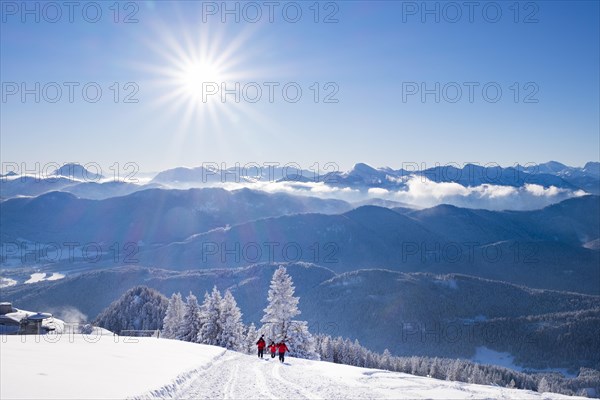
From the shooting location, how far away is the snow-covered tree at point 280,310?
54.3 metres

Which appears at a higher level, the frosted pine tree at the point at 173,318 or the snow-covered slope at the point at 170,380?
the snow-covered slope at the point at 170,380

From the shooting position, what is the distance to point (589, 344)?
19875 cm

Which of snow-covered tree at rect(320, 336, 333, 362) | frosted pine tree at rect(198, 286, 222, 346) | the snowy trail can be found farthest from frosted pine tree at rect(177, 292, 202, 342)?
the snowy trail

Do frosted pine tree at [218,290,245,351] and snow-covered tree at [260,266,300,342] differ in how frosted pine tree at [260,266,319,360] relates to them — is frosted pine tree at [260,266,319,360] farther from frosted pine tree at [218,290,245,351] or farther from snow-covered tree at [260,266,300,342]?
frosted pine tree at [218,290,245,351]

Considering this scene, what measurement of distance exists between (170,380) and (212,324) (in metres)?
42.1

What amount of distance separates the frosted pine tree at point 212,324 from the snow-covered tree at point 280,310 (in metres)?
7.84

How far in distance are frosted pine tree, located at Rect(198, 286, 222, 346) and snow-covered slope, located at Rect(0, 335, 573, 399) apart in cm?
3143

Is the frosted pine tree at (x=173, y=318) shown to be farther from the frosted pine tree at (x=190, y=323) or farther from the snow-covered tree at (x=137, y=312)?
the snow-covered tree at (x=137, y=312)

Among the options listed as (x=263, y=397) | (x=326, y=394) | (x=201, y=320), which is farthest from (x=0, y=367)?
(x=201, y=320)

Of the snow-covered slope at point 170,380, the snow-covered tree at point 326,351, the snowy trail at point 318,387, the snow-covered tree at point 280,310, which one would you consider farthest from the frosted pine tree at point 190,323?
the snowy trail at point 318,387

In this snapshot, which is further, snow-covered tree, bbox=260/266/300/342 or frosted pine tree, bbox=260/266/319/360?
snow-covered tree, bbox=260/266/300/342

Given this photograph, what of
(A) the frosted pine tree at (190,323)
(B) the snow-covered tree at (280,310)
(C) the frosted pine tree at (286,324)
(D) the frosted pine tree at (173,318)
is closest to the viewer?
(C) the frosted pine tree at (286,324)

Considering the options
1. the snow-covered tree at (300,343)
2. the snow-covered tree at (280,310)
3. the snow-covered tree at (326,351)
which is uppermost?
the snow-covered tree at (280,310)

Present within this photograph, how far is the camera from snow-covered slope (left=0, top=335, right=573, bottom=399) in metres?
16.7
